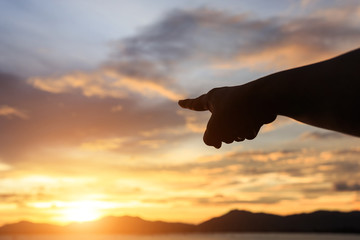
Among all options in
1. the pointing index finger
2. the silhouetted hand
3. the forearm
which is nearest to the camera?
the forearm

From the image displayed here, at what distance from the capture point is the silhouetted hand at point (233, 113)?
6.61 ft

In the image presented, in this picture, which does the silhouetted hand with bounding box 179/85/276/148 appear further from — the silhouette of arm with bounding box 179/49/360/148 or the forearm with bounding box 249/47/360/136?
the forearm with bounding box 249/47/360/136

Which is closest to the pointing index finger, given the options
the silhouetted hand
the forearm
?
the silhouetted hand

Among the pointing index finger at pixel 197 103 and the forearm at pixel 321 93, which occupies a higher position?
the pointing index finger at pixel 197 103

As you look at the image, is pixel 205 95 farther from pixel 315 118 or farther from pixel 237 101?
pixel 315 118

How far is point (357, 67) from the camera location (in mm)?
1406

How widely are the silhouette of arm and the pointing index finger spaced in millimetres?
89

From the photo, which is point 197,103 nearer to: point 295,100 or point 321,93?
point 295,100

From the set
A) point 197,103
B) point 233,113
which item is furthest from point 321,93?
point 197,103

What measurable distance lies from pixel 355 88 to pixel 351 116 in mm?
136

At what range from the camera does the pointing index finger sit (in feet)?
8.20

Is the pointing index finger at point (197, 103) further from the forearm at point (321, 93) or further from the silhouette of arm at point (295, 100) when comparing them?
the forearm at point (321, 93)

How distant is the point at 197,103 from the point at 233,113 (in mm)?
430

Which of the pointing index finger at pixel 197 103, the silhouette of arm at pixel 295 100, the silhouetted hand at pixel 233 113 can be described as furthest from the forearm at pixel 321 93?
the pointing index finger at pixel 197 103
